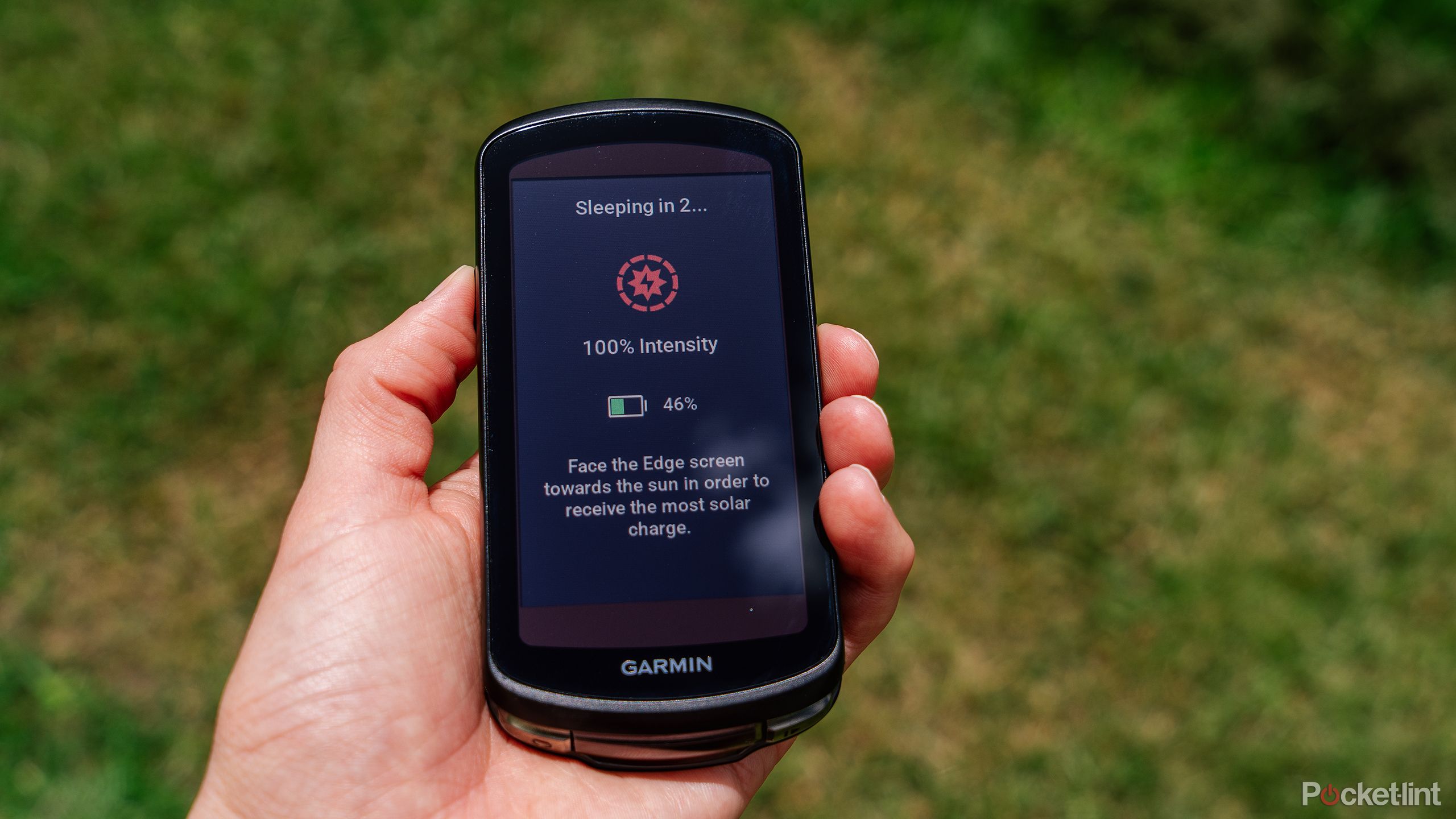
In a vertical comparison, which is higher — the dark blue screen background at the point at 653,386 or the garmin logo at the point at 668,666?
the dark blue screen background at the point at 653,386

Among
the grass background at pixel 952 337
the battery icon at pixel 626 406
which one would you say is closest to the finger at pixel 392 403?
the battery icon at pixel 626 406

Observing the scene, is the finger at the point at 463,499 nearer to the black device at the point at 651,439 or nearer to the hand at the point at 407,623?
the hand at the point at 407,623

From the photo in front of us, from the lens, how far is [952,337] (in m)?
3.62

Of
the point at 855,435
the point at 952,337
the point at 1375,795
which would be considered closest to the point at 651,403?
the point at 855,435

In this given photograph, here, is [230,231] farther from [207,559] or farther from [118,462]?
[207,559]

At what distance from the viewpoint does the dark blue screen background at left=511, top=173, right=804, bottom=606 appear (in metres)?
1.99

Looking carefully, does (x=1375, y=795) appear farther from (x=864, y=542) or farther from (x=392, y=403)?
(x=392, y=403)

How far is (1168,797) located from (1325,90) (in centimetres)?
286

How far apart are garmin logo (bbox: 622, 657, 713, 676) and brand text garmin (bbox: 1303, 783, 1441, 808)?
2.22 meters

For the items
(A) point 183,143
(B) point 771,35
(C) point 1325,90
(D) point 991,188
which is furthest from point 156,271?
(C) point 1325,90

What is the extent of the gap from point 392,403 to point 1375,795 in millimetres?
3051

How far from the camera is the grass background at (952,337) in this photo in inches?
122

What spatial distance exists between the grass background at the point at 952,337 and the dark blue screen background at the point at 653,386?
1.33 meters

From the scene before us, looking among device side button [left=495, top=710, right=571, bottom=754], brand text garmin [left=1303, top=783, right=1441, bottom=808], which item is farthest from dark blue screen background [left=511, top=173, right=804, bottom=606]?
brand text garmin [left=1303, top=783, right=1441, bottom=808]
